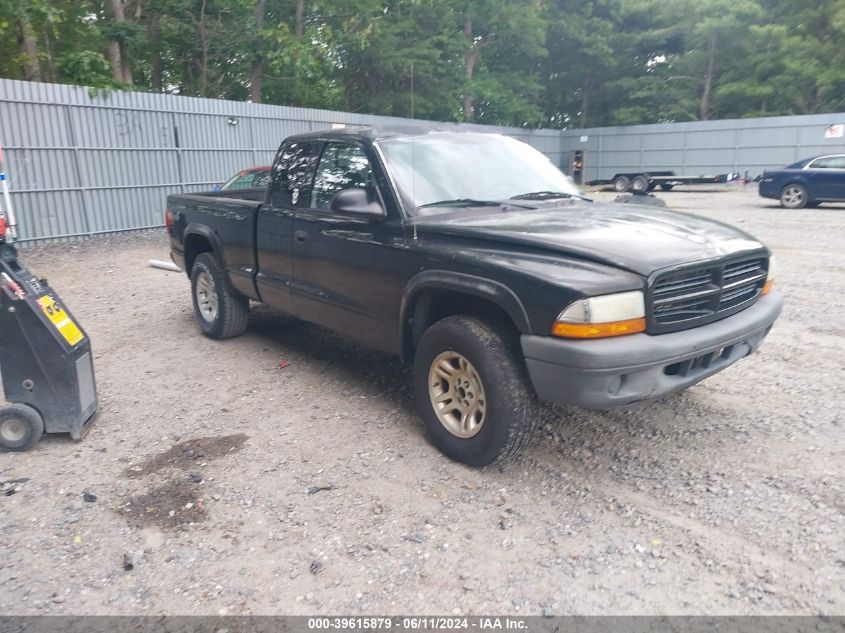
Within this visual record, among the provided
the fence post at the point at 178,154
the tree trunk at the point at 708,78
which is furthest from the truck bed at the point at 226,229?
the tree trunk at the point at 708,78

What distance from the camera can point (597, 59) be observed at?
39.2m

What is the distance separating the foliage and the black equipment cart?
36.5 ft

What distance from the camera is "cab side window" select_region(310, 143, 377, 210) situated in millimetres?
4516

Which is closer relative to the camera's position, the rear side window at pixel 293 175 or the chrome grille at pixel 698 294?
the chrome grille at pixel 698 294

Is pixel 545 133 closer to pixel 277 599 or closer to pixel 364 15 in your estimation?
pixel 364 15

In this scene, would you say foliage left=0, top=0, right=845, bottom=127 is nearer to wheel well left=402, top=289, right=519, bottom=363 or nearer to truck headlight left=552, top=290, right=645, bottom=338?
wheel well left=402, top=289, right=519, bottom=363

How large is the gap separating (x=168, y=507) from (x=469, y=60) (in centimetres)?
3403

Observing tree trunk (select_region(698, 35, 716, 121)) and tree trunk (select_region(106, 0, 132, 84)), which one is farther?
tree trunk (select_region(698, 35, 716, 121))

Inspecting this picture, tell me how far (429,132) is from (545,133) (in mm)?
30452

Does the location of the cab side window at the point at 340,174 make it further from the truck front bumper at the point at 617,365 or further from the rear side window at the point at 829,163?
the rear side window at the point at 829,163

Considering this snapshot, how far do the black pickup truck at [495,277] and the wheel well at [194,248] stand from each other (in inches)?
54.7

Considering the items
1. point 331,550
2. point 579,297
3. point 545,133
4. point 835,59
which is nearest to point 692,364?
point 579,297

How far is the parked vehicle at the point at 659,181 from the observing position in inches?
939

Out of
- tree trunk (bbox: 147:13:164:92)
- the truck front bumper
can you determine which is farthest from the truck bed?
tree trunk (bbox: 147:13:164:92)
